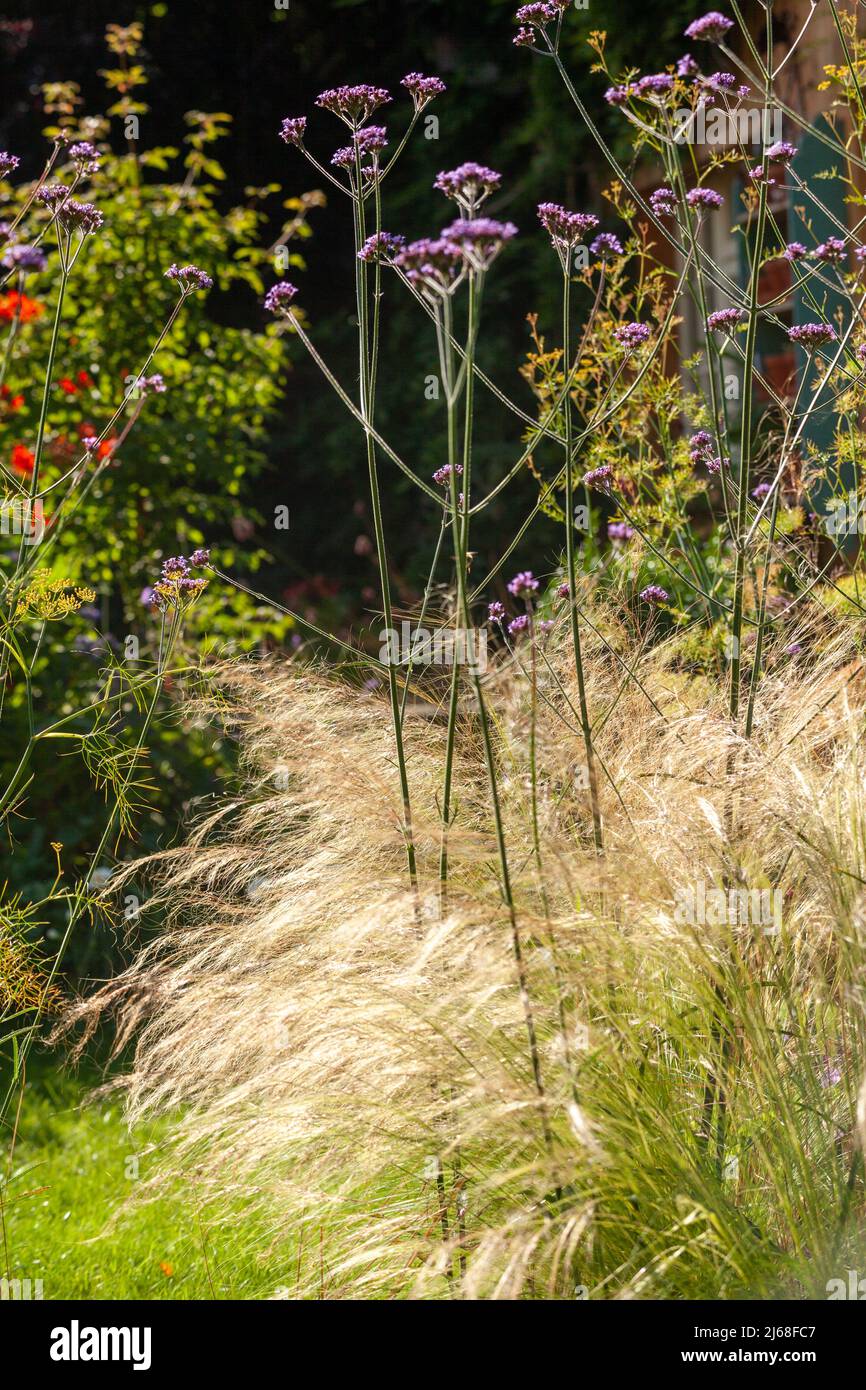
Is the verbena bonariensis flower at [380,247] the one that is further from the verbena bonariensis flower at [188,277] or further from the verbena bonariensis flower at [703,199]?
the verbena bonariensis flower at [703,199]

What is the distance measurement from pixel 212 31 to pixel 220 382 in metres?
5.57

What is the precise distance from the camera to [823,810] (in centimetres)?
234

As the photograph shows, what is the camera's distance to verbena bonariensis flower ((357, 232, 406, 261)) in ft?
8.22

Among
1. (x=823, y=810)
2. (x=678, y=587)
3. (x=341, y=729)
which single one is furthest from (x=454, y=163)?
(x=823, y=810)

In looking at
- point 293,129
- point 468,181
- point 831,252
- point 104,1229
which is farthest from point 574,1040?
point 293,129

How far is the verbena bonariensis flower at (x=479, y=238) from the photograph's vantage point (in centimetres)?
185

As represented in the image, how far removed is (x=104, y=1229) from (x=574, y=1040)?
99cm

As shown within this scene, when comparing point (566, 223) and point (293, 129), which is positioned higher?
point (293, 129)

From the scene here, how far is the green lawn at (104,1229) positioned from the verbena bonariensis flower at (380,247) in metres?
1.72

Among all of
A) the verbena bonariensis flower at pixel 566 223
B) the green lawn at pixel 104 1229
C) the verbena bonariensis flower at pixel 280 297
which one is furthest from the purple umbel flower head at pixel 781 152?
the green lawn at pixel 104 1229

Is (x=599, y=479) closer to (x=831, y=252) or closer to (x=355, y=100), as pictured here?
(x=831, y=252)

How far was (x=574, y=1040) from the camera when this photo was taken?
6.89ft
